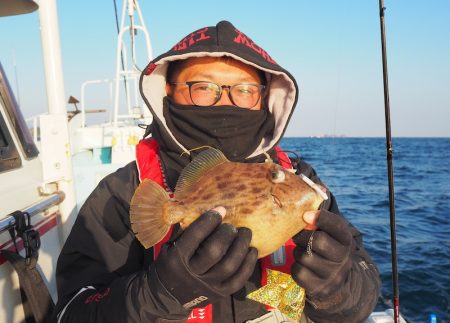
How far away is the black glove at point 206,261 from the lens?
5.39 ft

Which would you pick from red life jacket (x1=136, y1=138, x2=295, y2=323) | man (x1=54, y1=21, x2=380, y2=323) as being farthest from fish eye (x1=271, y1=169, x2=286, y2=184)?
red life jacket (x1=136, y1=138, x2=295, y2=323)

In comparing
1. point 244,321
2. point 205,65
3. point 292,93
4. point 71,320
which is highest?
point 205,65

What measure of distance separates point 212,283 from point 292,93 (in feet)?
4.97

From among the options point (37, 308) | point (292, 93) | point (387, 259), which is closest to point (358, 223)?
point (387, 259)

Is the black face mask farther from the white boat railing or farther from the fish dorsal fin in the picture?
the white boat railing

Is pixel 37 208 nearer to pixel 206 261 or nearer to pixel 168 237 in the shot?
pixel 168 237

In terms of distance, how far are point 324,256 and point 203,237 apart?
1.96 feet

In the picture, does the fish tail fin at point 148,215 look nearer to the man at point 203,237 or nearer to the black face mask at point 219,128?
the man at point 203,237

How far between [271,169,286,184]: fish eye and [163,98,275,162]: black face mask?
579 mm

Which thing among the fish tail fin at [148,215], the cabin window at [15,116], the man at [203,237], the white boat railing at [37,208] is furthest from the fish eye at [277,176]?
the cabin window at [15,116]

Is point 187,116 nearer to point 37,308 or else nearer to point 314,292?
point 314,292

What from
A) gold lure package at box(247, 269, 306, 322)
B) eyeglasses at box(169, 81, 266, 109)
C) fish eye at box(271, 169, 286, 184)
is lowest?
gold lure package at box(247, 269, 306, 322)

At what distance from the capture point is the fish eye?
180 centimetres

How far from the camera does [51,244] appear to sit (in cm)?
315
